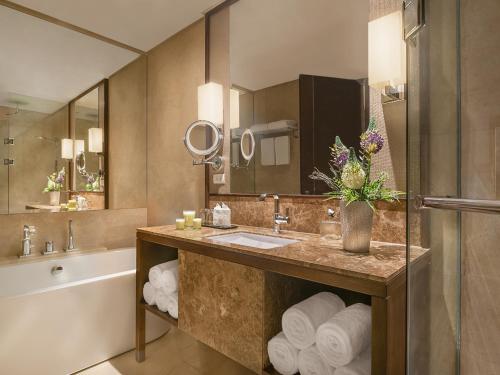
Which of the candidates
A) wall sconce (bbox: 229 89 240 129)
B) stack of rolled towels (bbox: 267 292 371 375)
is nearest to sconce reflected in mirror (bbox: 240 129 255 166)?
wall sconce (bbox: 229 89 240 129)

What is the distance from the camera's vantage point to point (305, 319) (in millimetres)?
1094

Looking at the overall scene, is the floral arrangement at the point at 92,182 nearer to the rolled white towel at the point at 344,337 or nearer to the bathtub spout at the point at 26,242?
the bathtub spout at the point at 26,242

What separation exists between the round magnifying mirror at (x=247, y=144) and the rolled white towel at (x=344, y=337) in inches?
45.9

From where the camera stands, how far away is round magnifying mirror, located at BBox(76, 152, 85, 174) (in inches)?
90.7

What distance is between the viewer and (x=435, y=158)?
916 millimetres

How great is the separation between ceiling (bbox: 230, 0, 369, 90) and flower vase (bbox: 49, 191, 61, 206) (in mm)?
1527

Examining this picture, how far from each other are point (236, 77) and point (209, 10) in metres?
0.60

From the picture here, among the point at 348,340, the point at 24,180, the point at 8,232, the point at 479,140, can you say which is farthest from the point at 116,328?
the point at 479,140

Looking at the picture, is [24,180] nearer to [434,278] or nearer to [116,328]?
[116,328]

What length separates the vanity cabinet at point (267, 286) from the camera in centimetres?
88

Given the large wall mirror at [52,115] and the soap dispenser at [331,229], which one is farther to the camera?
the large wall mirror at [52,115]

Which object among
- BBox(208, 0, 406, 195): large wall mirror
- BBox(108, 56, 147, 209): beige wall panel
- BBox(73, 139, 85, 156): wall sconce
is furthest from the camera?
BBox(108, 56, 147, 209): beige wall panel

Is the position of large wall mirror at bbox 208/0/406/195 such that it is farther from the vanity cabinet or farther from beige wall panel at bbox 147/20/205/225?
the vanity cabinet

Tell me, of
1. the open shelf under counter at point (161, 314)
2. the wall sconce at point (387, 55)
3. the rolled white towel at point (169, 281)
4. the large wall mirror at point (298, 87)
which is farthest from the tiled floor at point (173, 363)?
the wall sconce at point (387, 55)
